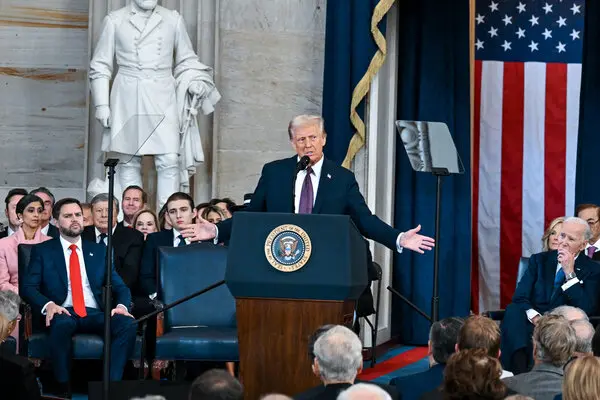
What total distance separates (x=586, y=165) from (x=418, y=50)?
5.10 feet

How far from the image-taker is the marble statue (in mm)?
8906

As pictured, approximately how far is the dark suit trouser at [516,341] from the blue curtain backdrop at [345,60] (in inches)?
91.1

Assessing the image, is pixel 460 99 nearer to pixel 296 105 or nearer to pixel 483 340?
pixel 296 105

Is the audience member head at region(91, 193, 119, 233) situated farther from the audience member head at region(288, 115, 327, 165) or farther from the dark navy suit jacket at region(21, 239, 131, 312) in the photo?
the audience member head at region(288, 115, 327, 165)

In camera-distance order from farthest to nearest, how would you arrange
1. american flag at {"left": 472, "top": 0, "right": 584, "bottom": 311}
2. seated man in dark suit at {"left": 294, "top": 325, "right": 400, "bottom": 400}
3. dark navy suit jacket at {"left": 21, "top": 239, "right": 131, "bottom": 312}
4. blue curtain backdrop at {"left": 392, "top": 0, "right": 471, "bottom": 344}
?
american flag at {"left": 472, "top": 0, "right": 584, "bottom": 311} < blue curtain backdrop at {"left": 392, "top": 0, "right": 471, "bottom": 344} < dark navy suit jacket at {"left": 21, "top": 239, "right": 131, "bottom": 312} < seated man in dark suit at {"left": 294, "top": 325, "right": 400, "bottom": 400}

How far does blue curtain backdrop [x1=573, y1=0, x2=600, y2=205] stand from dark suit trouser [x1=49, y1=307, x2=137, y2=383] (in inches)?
152

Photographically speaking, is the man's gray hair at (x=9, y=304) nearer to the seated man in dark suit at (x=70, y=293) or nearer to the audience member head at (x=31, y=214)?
the seated man in dark suit at (x=70, y=293)

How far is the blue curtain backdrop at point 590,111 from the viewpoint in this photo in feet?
30.2

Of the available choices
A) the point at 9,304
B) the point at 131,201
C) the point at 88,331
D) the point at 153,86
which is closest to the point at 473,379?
the point at 9,304

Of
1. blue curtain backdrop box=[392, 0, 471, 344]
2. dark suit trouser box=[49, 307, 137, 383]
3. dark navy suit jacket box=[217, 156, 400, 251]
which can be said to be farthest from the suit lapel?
blue curtain backdrop box=[392, 0, 471, 344]

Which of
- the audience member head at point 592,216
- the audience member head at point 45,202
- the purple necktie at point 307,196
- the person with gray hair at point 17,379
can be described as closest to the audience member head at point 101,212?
the audience member head at point 45,202

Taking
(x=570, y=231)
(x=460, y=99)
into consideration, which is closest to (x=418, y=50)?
(x=460, y=99)

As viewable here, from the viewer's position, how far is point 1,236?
8.13 m

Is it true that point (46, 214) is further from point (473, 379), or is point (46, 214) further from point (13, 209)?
point (473, 379)
